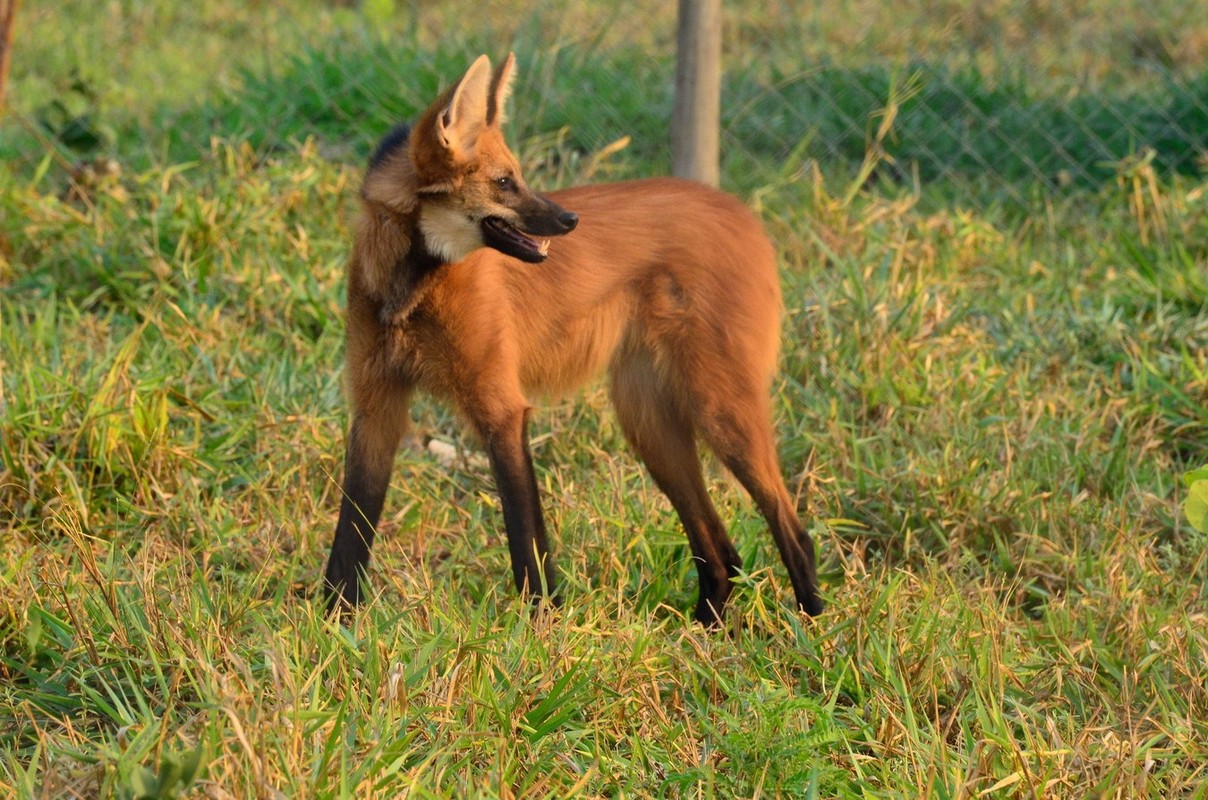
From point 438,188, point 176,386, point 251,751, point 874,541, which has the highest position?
point 438,188

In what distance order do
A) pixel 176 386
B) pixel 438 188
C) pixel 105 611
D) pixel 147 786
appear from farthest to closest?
1. pixel 176 386
2. pixel 438 188
3. pixel 105 611
4. pixel 147 786

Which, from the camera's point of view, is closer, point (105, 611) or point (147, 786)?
point (147, 786)

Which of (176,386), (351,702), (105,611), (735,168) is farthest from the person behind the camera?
(735,168)

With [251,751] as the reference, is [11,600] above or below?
below

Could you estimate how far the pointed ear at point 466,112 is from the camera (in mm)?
2873

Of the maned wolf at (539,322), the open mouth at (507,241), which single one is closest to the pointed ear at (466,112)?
the maned wolf at (539,322)

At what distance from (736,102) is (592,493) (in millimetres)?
2735

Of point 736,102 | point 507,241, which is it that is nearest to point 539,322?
point 507,241

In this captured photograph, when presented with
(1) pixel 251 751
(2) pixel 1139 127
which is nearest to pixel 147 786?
(1) pixel 251 751

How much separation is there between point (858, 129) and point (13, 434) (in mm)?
3498

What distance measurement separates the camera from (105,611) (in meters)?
2.63

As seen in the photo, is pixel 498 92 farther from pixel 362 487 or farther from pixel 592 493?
pixel 592 493

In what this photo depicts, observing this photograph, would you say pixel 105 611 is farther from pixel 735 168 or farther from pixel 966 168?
pixel 966 168

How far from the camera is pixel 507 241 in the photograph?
2.94 meters
